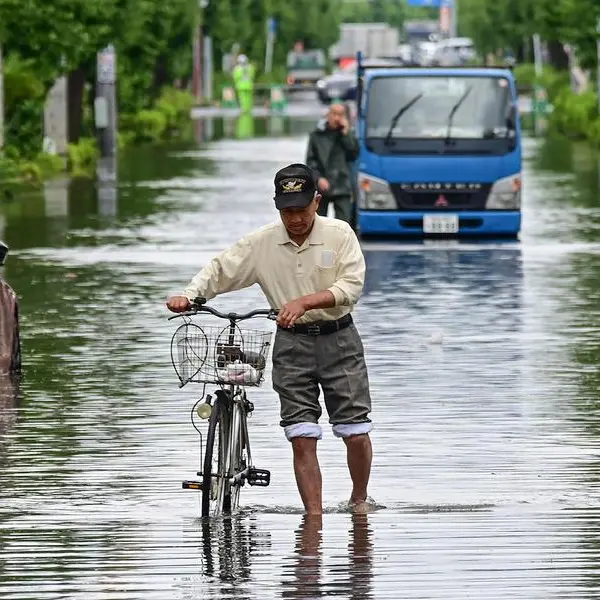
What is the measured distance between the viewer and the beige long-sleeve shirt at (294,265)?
9414 mm

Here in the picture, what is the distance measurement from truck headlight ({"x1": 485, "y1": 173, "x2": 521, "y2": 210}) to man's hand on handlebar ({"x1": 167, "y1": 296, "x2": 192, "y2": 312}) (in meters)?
16.6

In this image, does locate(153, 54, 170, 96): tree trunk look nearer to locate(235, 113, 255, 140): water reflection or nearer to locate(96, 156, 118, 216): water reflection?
locate(235, 113, 255, 140): water reflection

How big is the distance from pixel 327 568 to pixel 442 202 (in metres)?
17.2

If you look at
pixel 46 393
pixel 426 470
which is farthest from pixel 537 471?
pixel 46 393

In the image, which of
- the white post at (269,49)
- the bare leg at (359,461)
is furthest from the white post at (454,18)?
the bare leg at (359,461)

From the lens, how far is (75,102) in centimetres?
4284

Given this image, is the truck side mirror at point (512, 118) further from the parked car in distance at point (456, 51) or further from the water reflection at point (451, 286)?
the parked car in distance at point (456, 51)

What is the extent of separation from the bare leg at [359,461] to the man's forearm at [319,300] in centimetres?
71

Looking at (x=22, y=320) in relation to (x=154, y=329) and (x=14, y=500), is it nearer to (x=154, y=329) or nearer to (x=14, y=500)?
(x=154, y=329)

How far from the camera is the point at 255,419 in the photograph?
1278 cm

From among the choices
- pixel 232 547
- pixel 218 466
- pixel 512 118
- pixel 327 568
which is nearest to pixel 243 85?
pixel 512 118

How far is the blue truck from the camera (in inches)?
1000

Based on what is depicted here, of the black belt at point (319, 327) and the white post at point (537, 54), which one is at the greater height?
the black belt at point (319, 327)

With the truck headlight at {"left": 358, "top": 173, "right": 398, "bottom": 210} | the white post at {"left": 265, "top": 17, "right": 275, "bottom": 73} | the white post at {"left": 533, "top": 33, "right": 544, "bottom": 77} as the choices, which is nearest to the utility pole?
the white post at {"left": 533, "top": 33, "right": 544, "bottom": 77}
